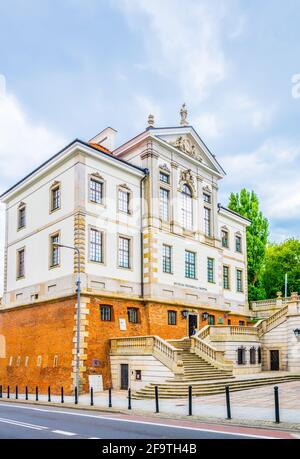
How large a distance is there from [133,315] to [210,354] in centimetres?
570

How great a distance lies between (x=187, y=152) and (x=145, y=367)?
18162 millimetres

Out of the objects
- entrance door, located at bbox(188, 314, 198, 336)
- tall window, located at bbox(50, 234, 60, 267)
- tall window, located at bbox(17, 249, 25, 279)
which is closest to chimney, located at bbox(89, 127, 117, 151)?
tall window, located at bbox(50, 234, 60, 267)

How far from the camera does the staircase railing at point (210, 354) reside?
106 feet

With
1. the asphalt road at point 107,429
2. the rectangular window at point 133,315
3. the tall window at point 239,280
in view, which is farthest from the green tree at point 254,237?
the asphalt road at point 107,429

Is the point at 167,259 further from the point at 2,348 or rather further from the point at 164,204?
the point at 2,348

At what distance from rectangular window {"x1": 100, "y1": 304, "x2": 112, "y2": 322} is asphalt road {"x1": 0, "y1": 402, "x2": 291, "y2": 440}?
45.9ft

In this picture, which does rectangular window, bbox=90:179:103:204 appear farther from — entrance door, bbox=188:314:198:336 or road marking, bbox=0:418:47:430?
road marking, bbox=0:418:47:430

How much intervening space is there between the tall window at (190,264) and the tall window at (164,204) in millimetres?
3272

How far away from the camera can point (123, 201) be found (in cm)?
3678

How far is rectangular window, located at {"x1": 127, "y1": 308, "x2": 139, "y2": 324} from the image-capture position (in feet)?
114

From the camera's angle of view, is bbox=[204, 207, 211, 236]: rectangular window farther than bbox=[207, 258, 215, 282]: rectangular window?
Yes
